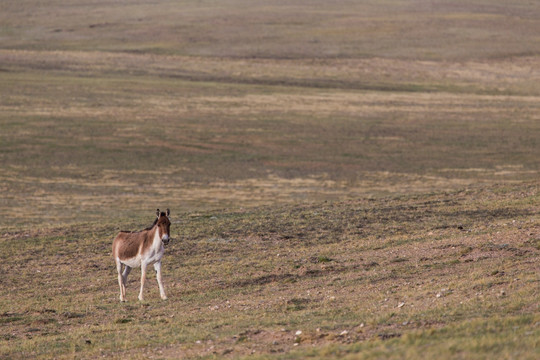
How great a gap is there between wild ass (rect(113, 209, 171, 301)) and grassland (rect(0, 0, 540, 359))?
0.58 meters

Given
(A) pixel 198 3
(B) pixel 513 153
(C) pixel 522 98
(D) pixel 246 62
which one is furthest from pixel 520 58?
(A) pixel 198 3

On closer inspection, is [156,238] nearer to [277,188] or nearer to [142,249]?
[142,249]

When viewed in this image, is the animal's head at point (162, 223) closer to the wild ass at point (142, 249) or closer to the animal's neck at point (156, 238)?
the wild ass at point (142, 249)

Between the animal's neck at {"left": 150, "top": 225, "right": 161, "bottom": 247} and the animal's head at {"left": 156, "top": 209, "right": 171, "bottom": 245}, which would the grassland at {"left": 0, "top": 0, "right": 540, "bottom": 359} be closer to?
the animal's neck at {"left": 150, "top": 225, "right": 161, "bottom": 247}

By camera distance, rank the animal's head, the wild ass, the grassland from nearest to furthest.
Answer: the grassland → the animal's head → the wild ass

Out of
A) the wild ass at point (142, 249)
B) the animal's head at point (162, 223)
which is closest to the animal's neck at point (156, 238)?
the wild ass at point (142, 249)

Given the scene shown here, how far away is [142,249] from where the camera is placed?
16.8 m

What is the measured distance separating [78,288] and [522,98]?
67245 mm

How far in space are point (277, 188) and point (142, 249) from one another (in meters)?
25.0

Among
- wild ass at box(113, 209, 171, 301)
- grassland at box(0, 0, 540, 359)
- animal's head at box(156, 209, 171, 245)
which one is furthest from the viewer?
wild ass at box(113, 209, 171, 301)

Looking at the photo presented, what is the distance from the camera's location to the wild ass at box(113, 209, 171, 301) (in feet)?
53.8

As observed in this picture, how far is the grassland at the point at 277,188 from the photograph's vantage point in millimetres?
13164

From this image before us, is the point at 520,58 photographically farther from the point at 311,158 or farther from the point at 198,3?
the point at 198,3

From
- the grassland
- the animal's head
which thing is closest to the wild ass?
the animal's head
